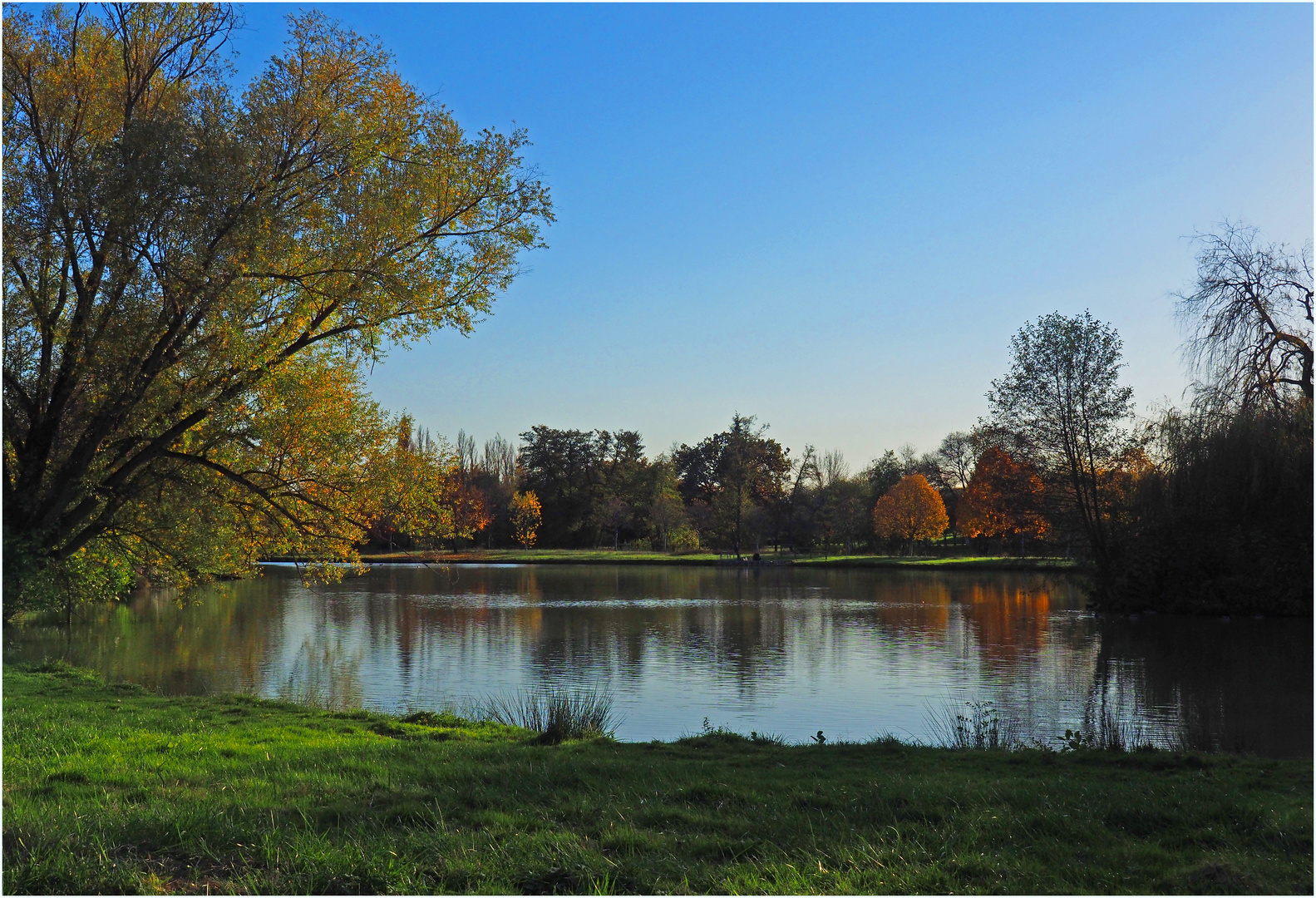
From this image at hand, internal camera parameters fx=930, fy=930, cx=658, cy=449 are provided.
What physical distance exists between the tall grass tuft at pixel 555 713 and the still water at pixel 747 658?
1.72 ft

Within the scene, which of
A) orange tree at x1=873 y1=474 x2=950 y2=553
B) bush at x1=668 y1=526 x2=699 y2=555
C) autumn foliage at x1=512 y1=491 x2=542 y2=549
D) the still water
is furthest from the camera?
autumn foliage at x1=512 y1=491 x2=542 y2=549

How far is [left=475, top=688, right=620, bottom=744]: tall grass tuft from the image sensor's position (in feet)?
36.3

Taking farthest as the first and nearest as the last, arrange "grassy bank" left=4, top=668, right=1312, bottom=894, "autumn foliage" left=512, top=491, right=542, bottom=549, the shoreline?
1. "autumn foliage" left=512, top=491, right=542, bottom=549
2. the shoreline
3. "grassy bank" left=4, top=668, right=1312, bottom=894

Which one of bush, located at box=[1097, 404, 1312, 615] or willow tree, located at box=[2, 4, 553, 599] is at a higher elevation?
willow tree, located at box=[2, 4, 553, 599]

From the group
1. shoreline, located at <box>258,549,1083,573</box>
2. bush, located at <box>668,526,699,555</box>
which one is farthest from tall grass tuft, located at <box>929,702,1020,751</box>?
bush, located at <box>668,526,699,555</box>

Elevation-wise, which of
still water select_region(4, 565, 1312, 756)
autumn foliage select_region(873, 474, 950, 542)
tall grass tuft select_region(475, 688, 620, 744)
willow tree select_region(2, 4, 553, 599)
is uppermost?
willow tree select_region(2, 4, 553, 599)

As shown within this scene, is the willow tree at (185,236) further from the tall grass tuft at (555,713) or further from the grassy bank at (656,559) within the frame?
the grassy bank at (656,559)

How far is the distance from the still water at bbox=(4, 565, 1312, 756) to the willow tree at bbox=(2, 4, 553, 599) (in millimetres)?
5484

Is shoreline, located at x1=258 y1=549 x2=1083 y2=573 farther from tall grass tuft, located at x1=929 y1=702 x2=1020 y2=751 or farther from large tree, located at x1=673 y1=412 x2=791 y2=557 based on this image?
tall grass tuft, located at x1=929 y1=702 x2=1020 y2=751

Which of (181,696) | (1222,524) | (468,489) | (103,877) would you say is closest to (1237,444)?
(1222,524)

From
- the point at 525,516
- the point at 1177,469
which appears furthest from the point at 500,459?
the point at 1177,469

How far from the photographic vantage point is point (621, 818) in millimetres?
6301

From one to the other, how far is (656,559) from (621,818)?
63396 millimetres

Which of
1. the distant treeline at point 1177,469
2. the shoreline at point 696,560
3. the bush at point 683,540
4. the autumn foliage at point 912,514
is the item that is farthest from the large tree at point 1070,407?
the bush at point 683,540
